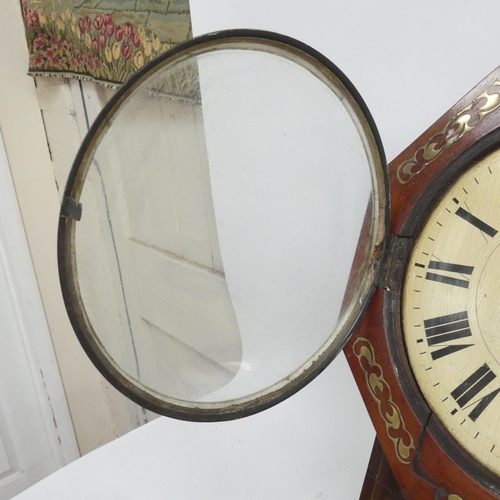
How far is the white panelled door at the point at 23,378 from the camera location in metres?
1.85

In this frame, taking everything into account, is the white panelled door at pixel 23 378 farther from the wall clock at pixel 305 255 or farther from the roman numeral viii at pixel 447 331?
the roman numeral viii at pixel 447 331

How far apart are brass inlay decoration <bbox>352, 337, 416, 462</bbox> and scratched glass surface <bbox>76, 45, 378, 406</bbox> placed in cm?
4

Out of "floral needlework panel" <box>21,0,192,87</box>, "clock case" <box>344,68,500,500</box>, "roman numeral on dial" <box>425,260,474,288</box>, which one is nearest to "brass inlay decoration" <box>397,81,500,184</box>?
"clock case" <box>344,68,500,500</box>

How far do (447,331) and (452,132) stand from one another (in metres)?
0.20

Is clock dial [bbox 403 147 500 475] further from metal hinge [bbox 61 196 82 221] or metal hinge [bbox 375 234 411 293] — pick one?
metal hinge [bbox 61 196 82 221]

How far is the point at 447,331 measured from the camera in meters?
0.52

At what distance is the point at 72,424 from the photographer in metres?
2.14

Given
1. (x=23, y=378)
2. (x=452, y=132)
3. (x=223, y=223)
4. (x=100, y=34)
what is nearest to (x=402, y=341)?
(x=452, y=132)

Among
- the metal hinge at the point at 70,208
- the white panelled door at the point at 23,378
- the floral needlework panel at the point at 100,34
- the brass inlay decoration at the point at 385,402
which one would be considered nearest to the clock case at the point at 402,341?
the brass inlay decoration at the point at 385,402

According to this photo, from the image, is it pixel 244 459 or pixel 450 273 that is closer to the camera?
pixel 450 273

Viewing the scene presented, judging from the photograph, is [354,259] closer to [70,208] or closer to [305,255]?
[305,255]

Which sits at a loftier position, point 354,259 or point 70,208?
point 70,208

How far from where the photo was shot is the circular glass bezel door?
0.46 m

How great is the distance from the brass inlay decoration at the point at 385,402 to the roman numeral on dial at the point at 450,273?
0.34 feet
